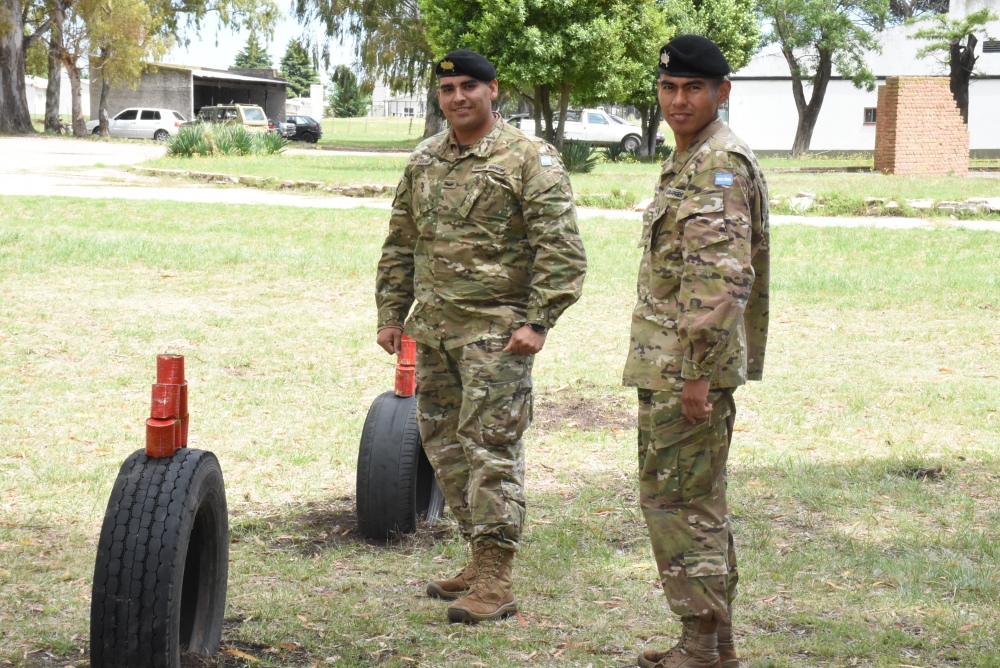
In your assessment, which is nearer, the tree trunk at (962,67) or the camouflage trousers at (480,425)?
the camouflage trousers at (480,425)

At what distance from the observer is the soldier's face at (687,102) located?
3.21m

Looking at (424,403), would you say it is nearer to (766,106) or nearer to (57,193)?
(57,193)

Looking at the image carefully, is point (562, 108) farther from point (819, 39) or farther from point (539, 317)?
point (539, 317)

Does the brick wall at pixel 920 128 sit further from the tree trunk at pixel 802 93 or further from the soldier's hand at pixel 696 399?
the soldier's hand at pixel 696 399

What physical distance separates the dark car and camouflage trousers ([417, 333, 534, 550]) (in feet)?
147

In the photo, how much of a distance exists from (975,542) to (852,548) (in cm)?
52

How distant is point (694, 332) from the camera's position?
10.1 ft

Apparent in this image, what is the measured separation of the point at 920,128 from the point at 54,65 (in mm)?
36375

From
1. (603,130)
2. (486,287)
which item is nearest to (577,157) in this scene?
(603,130)

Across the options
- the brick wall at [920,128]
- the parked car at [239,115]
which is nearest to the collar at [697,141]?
the brick wall at [920,128]

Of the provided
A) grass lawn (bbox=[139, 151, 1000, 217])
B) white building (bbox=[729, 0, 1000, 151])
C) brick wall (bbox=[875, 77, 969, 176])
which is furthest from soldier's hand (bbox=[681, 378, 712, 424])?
white building (bbox=[729, 0, 1000, 151])

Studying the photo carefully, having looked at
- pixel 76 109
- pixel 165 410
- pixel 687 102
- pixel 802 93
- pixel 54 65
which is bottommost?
pixel 165 410

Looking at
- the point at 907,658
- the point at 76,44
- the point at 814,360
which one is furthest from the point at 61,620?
the point at 76,44

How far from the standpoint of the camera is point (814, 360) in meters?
8.58
